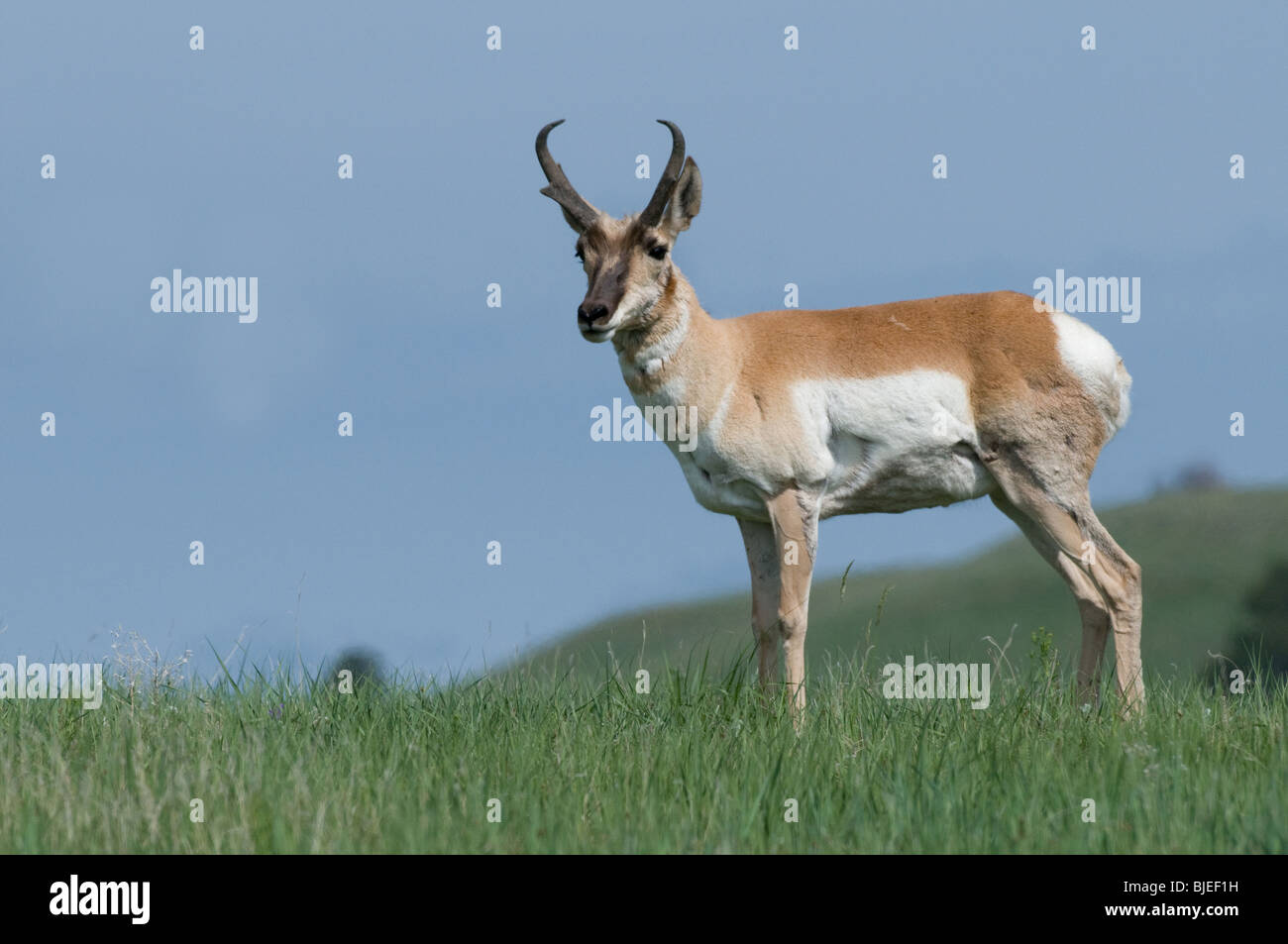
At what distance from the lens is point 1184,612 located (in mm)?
17719

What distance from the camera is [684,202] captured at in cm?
855

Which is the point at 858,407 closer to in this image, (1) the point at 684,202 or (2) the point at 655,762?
(1) the point at 684,202

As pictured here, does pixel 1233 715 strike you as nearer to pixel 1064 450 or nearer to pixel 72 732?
pixel 1064 450

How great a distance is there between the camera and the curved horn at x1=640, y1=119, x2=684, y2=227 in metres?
8.34

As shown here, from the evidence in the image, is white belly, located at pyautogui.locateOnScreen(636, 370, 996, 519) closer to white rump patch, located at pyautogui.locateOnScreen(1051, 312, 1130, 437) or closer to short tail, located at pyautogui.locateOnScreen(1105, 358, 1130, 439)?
white rump patch, located at pyautogui.locateOnScreen(1051, 312, 1130, 437)

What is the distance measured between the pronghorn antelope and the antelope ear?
1 centimetres

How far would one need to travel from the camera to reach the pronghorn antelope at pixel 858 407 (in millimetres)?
8312

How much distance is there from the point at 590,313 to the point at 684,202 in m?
1.28

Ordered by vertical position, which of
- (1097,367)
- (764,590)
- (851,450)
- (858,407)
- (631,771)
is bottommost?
(631,771)

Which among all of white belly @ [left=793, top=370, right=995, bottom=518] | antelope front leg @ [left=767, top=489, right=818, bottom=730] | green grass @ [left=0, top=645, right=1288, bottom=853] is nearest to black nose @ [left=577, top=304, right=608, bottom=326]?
white belly @ [left=793, top=370, right=995, bottom=518]

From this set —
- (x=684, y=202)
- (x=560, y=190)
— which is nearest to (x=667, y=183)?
(x=684, y=202)
